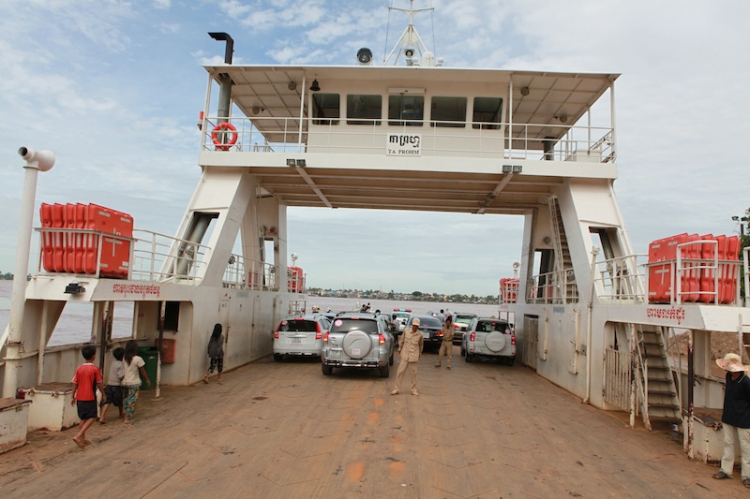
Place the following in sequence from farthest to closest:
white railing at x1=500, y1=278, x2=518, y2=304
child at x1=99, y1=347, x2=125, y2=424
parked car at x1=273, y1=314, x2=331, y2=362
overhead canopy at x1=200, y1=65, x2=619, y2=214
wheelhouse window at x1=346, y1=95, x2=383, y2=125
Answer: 1. white railing at x1=500, y1=278, x2=518, y2=304
2. wheelhouse window at x1=346, y1=95, x2=383, y2=125
3. parked car at x1=273, y1=314, x2=331, y2=362
4. overhead canopy at x1=200, y1=65, x2=619, y2=214
5. child at x1=99, y1=347, x2=125, y2=424

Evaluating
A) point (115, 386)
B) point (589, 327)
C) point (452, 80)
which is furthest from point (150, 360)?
point (452, 80)

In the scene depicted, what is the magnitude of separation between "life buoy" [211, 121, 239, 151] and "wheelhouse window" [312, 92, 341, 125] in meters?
2.48

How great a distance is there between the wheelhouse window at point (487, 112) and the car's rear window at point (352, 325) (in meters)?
6.46

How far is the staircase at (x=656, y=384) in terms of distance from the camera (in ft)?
28.6

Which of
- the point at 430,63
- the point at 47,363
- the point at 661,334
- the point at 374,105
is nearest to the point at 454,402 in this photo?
the point at 661,334

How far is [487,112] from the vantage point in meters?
14.9

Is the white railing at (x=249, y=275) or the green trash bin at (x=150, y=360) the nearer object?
the green trash bin at (x=150, y=360)

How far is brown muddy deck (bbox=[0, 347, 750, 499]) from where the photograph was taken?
5.43 m

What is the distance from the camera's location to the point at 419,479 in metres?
5.69

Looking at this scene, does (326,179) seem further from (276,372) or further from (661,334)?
(661,334)

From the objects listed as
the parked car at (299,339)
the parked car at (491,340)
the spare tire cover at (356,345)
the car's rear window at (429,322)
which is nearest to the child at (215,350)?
the spare tire cover at (356,345)

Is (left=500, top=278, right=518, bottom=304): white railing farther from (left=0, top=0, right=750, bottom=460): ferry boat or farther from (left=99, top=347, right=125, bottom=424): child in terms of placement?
(left=99, top=347, right=125, bottom=424): child

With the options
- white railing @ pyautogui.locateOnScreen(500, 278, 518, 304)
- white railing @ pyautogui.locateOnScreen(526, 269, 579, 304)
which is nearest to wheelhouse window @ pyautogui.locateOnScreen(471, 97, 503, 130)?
white railing @ pyautogui.locateOnScreen(526, 269, 579, 304)

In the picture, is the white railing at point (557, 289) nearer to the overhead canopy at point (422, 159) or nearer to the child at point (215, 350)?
the overhead canopy at point (422, 159)
